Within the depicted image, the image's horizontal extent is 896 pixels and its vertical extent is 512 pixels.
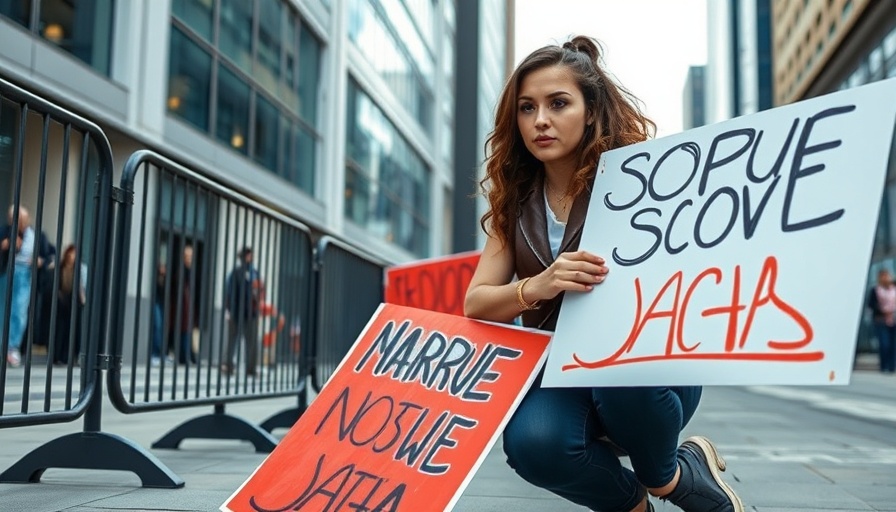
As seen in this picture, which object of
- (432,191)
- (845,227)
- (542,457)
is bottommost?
(542,457)

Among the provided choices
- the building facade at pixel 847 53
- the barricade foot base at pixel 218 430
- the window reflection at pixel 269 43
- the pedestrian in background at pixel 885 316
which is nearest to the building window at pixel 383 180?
the window reflection at pixel 269 43

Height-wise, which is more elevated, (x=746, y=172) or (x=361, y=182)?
(x=361, y=182)

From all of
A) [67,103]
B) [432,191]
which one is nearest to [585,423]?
[67,103]

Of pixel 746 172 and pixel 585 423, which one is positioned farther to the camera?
pixel 585 423

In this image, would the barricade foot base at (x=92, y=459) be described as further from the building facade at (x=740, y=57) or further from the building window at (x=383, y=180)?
the building facade at (x=740, y=57)

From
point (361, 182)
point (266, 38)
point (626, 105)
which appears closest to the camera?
point (626, 105)

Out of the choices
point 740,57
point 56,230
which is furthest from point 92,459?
point 740,57

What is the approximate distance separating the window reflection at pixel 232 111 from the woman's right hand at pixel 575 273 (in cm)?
1183

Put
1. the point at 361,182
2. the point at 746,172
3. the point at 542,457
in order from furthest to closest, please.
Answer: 1. the point at 361,182
2. the point at 542,457
3. the point at 746,172

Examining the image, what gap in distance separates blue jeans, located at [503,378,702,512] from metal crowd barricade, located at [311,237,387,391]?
311 centimetres

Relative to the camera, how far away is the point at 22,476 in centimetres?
332

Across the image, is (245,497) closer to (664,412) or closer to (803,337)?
(664,412)

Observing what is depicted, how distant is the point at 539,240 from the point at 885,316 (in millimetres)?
14282

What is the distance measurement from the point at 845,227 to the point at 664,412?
68 cm
